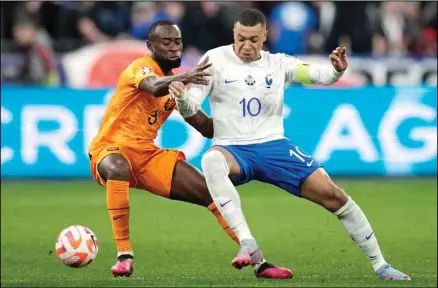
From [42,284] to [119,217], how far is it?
1.00 metres

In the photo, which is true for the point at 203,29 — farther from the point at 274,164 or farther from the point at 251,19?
the point at 274,164

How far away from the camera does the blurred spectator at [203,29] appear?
19672 mm

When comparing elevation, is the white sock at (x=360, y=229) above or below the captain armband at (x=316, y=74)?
below

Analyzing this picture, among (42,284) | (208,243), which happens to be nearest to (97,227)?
(208,243)

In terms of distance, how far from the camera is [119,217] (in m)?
9.61

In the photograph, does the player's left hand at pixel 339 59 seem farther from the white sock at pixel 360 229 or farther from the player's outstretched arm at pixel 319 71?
the white sock at pixel 360 229

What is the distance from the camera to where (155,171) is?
9781 millimetres

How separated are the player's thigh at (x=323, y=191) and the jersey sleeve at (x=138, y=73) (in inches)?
57.7

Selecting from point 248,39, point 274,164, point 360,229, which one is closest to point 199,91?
point 248,39

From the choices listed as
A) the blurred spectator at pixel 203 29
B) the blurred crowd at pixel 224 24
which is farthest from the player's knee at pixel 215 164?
the blurred spectator at pixel 203 29

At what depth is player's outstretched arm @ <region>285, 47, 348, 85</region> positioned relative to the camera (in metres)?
9.03

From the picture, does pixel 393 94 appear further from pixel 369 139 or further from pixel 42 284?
pixel 42 284

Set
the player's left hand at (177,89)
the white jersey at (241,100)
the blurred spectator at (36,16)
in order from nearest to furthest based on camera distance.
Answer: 1. the player's left hand at (177,89)
2. the white jersey at (241,100)
3. the blurred spectator at (36,16)

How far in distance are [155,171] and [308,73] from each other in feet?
4.86
